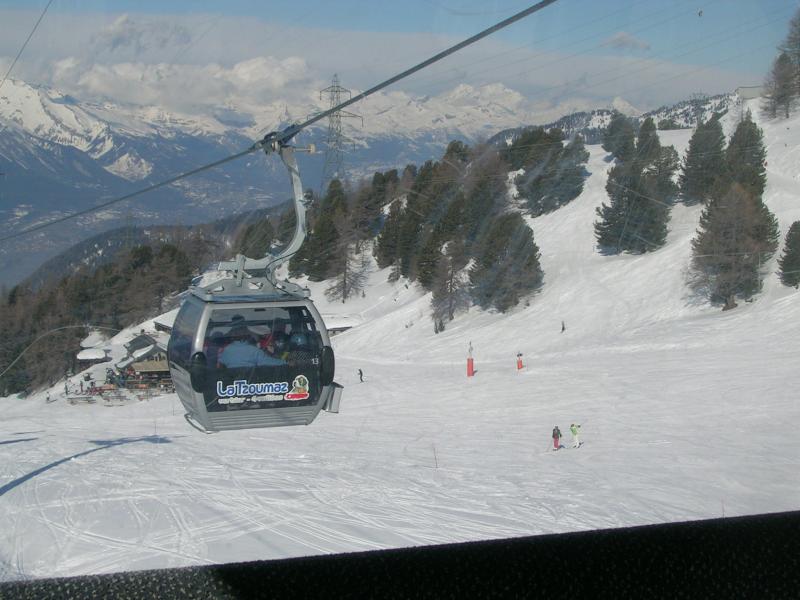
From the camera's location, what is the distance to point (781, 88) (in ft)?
29.7

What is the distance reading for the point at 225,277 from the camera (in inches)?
103

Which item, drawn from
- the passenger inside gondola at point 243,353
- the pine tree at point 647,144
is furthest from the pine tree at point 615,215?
the passenger inside gondola at point 243,353

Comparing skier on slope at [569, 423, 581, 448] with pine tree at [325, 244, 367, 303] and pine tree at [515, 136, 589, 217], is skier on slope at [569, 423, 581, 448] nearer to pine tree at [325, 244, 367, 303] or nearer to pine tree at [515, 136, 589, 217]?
pine tree at [515, 136, 589, 217]

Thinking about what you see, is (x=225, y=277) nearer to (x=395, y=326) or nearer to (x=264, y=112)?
(x=264, y=112)

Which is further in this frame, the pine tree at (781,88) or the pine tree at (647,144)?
the pine tree at (647,144)

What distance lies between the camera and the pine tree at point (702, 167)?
7.06 meters

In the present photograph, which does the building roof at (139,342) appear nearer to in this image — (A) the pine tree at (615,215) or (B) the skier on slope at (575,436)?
(A) the pine tree at (615,215)

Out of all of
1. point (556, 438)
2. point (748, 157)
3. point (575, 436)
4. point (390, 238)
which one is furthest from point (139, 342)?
point (748, 157)

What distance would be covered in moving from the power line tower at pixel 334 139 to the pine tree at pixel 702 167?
175 inches

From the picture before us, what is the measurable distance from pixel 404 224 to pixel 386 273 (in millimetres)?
239

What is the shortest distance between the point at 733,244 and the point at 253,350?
5.28 meters

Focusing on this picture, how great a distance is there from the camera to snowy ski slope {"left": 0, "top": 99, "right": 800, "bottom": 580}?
3158mm

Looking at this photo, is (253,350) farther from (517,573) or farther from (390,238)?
(517,573)

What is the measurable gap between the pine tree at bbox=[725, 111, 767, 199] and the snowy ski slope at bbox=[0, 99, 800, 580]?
1.54ft
